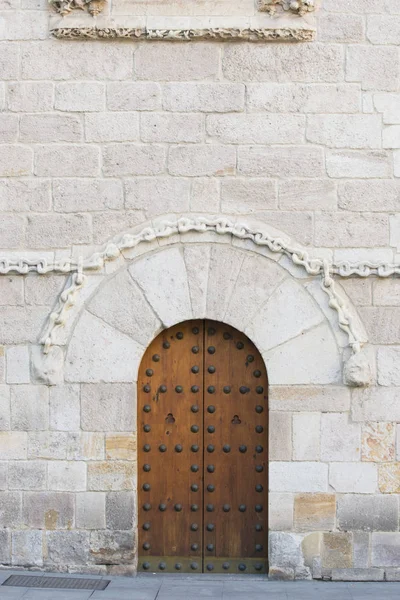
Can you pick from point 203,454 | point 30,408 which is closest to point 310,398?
point 203,454

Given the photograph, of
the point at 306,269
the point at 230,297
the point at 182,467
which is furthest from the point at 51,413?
the point at 306,269

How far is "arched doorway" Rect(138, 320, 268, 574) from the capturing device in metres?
6.81

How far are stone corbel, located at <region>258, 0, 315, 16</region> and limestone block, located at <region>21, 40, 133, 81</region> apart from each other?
1.04 m

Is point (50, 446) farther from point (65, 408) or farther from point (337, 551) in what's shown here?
point (337, 551)

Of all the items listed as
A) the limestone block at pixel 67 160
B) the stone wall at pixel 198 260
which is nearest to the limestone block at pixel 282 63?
the stone wall at pixel 198 260

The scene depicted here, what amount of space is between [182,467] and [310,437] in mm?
992

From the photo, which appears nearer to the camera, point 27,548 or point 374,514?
point 374,514

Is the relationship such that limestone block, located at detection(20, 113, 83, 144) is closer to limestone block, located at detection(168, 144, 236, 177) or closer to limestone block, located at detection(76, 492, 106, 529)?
limestone block, located at detection(168, 144, 236, 177)

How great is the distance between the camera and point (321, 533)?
258 inches

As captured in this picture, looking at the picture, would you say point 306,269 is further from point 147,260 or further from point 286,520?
point 286,520

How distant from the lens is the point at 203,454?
6828mm

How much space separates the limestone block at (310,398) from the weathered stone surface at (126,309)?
1.01 metres

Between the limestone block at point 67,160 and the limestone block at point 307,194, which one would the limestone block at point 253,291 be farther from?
the limestone block at point 67,160

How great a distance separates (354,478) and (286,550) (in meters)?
0.71
